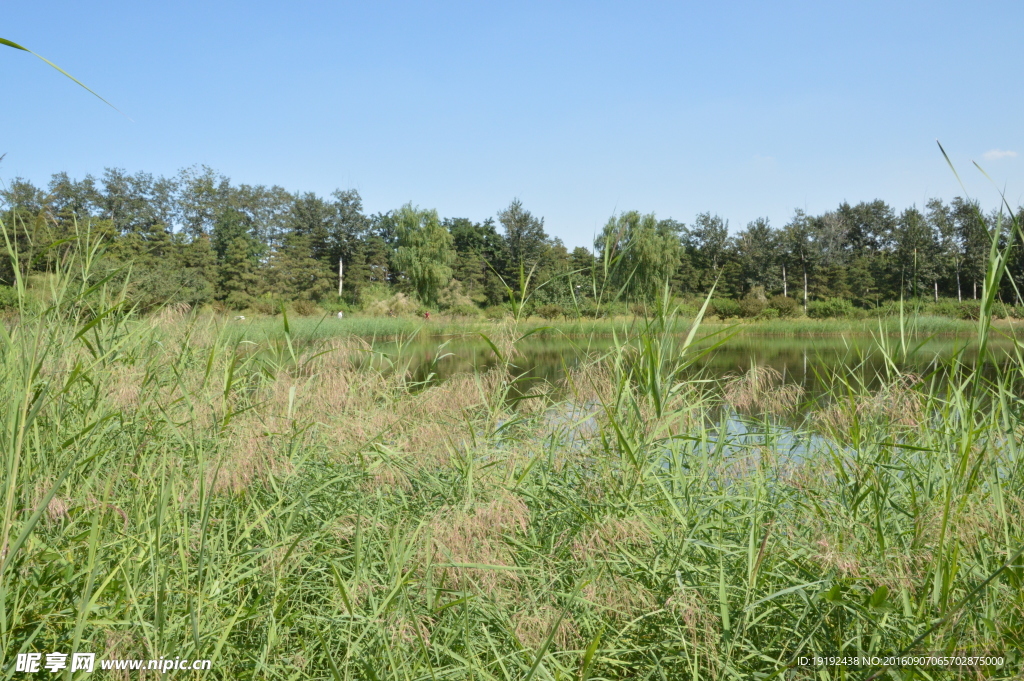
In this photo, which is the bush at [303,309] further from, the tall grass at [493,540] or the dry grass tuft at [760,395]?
the dry grass tuft at [760,395]

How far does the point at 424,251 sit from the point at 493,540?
98.2ft

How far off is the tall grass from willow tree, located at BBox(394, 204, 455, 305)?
2688 centimetres

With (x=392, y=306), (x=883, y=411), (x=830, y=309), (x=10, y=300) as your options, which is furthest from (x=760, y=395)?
(x=392, y=306)

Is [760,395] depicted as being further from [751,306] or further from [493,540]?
[751,306]

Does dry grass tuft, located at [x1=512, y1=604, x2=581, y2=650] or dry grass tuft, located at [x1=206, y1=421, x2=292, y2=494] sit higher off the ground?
dry grass tuft, located at [x1=206, y1=421, x2=292, y2=494]

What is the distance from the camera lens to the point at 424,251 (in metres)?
31.0

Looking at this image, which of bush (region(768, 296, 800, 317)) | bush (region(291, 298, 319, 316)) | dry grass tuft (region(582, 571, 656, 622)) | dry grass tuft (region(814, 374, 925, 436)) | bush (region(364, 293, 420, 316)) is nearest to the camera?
dry grass tuft (region(582, 571, 656, 622))

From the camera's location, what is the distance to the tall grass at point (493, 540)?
1.58 meters

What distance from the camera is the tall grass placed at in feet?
5.19

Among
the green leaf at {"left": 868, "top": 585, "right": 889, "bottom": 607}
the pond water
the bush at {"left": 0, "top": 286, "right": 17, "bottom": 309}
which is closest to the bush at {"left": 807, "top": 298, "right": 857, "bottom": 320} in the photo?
the pond water

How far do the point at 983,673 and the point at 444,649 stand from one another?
131 centimetres

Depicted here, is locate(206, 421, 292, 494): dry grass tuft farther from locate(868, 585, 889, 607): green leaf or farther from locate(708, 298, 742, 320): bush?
locate(708, 298, 742, 320): bush

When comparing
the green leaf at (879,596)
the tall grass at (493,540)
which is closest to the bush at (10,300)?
the tall grass at (493,540)

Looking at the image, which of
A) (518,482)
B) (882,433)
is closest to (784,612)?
(518,482)
